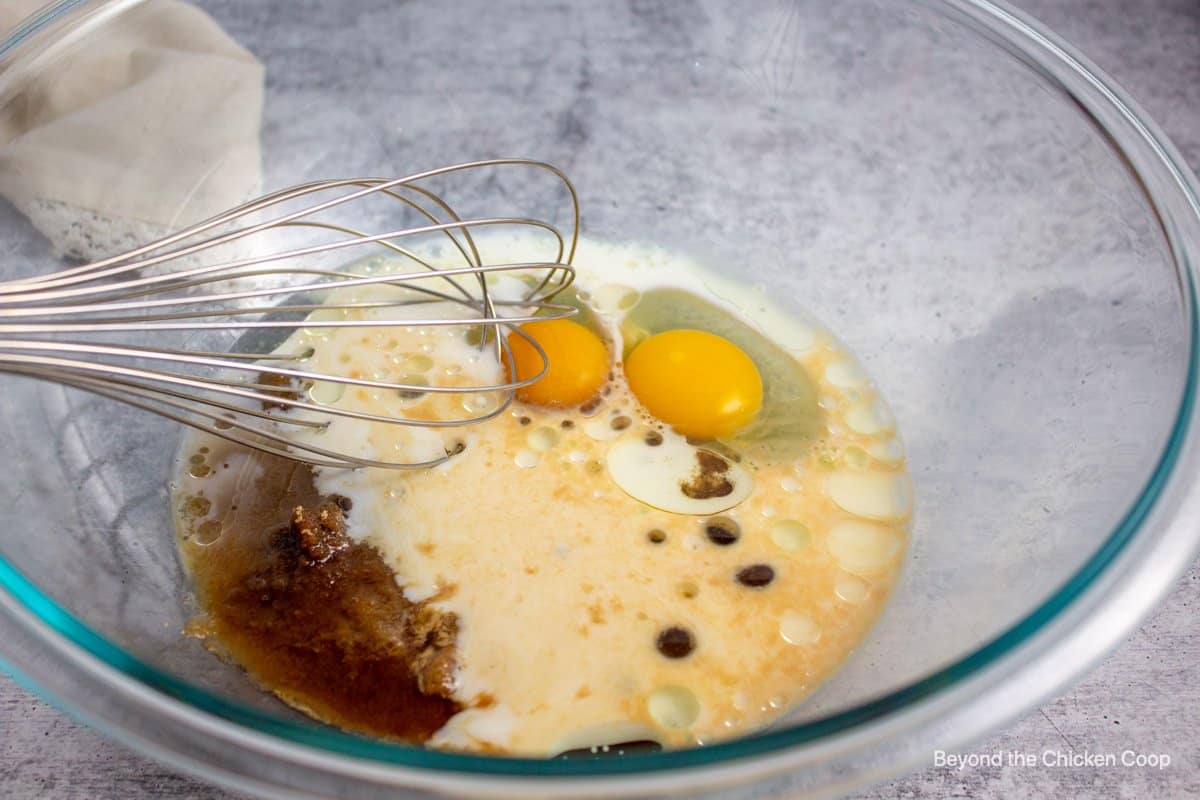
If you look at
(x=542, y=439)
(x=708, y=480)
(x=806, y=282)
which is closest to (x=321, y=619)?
(x=542, y=439)

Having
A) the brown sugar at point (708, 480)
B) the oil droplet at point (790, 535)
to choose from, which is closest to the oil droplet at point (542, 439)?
the brown sugar at point (708, 480)

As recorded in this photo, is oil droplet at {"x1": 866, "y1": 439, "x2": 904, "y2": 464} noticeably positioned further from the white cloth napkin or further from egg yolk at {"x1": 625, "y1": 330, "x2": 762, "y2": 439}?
the white cloth napkin

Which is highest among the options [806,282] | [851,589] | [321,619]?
[806,282]

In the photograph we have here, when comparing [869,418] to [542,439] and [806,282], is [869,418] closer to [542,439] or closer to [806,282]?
[806,282]

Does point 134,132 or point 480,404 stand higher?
point 134,132

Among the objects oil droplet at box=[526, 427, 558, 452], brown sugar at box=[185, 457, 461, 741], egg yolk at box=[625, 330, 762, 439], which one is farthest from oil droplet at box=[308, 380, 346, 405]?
egg yolk at box=[625, 330, 762, 439]
